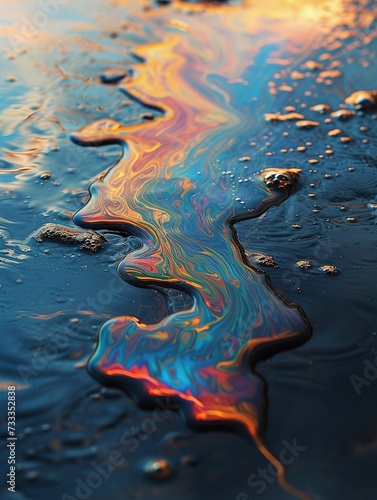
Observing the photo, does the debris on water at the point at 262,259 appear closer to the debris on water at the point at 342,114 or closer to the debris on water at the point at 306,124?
the debris on water at the point at 306,124

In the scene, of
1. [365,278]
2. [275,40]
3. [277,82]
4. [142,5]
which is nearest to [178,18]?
[142,5]

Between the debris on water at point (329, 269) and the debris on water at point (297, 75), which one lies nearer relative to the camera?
the debris on water at point (329, 269)

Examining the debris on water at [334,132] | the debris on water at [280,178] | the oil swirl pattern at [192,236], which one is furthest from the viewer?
the debris on water at [334,132]

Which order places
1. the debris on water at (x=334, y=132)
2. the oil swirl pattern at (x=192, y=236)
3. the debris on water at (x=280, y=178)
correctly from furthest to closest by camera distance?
the debris on water at (x=334, y=132), the debris on water at (x=280, y=178), the oil swirl pattern at (x=192, y=236)

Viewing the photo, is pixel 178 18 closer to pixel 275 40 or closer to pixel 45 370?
pixel 275 40

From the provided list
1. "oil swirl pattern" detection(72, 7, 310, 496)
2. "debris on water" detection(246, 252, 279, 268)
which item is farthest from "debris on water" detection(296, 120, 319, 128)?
"debris on water" detection(246, 252, 279, 268)

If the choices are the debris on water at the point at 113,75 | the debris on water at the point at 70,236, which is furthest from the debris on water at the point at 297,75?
the debris on water at the point at 70,236
